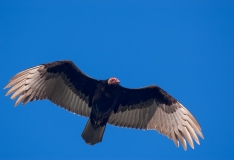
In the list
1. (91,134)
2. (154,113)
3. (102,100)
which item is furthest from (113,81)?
(154,113)

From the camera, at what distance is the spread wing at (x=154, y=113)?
12.2 metres

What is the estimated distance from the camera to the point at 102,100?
38.7ft

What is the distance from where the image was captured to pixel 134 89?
1226 cm

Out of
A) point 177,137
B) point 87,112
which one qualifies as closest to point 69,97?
point 87,112

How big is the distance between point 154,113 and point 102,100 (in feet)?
5.59

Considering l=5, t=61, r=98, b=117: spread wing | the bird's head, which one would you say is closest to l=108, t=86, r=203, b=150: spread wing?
the bird's head

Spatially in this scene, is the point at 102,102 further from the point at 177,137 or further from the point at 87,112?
the point at 177,137

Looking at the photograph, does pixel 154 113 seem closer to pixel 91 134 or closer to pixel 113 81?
pixel 113 81

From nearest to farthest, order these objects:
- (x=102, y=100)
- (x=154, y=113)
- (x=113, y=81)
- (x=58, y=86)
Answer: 1. (x=113, y=81)
2. (x=102, y=100)
3. (x=58, y=86)
4. (x=154, y=113)

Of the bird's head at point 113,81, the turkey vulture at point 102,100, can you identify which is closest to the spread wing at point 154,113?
the turkey vulture at point 102,100

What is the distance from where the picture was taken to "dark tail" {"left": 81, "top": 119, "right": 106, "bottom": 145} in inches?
464

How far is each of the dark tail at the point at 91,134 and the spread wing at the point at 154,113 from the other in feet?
2.14

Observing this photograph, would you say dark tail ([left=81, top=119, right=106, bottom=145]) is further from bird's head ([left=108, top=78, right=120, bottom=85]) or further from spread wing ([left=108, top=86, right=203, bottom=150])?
bird's head ([left=108, top=78, right=120, bottom=85])

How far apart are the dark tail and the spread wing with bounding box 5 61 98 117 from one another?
0.53 meters
